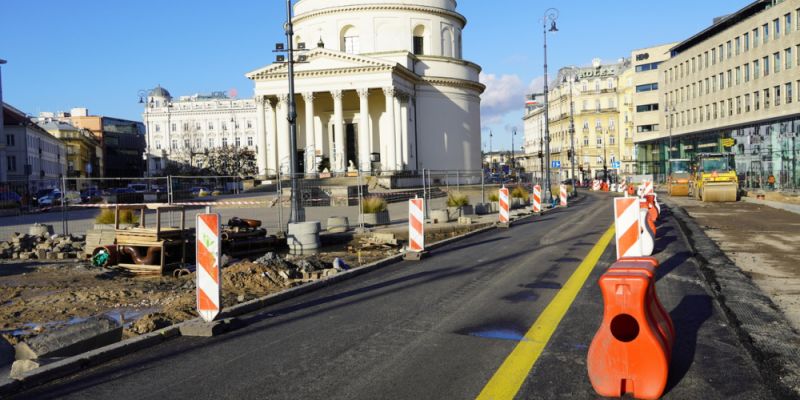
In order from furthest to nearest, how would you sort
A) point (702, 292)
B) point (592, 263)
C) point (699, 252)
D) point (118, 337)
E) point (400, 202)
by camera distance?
point (400, 202) < point (699, 252) < point (592, 263) < point (702, 292) < point (118, 337)

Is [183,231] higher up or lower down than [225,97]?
lower down

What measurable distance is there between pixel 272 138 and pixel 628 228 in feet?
174

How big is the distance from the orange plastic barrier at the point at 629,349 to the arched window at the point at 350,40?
63424 millimetres

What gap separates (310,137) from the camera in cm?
6084

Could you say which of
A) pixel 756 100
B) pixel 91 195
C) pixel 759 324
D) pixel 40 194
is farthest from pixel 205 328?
pixel 756 100

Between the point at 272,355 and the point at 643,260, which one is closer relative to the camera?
the point at 643,260

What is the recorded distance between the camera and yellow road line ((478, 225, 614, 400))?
538 cm

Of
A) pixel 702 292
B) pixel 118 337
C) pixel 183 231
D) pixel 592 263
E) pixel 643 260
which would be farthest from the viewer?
pixel 183 231

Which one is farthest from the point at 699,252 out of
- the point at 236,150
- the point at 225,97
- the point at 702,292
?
the point at 225,97

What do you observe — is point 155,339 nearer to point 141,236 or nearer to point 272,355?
point 272,355

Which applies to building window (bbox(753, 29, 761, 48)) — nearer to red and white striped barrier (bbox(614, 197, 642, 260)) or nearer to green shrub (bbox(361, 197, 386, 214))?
green shrub (bbox(361, 197, 386, 214))

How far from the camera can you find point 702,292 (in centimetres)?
952

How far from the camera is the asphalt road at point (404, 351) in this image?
18.1 ft

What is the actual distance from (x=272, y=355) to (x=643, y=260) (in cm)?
363
